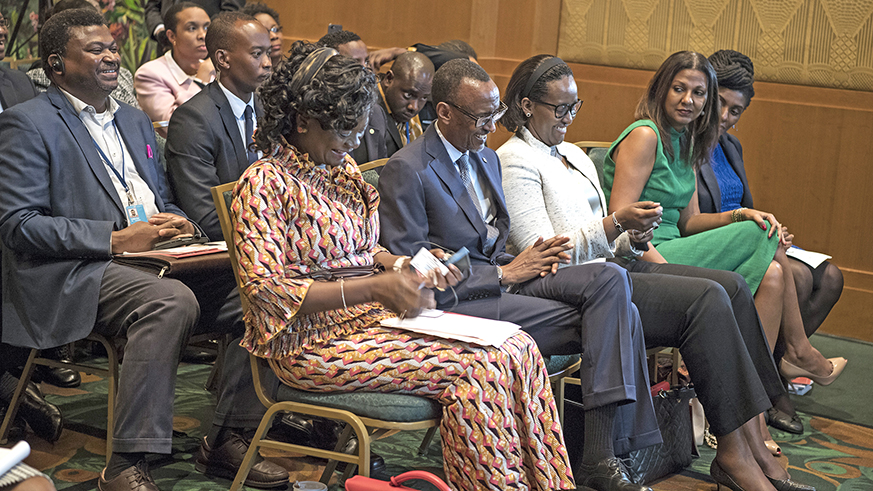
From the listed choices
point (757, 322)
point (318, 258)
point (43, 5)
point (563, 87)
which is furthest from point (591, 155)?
point (43, 5)

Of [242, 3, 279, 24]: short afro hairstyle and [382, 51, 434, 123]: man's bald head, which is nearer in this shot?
[382, 51, 434, 123]: man's bald head

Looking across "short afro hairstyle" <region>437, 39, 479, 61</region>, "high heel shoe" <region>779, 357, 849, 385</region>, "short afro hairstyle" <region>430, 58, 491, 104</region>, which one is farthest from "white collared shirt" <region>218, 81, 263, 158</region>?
"high heel shoe" <region>779, 357, 849, 385</region>

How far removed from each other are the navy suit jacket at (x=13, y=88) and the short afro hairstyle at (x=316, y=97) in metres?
1.69

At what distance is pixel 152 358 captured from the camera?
8.34 feet

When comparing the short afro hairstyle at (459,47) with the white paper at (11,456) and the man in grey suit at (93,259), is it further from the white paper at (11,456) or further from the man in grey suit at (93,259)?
the white paper at (11,456)

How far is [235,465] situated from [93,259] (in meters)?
0.80

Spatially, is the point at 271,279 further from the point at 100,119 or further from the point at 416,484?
the point at 100,119

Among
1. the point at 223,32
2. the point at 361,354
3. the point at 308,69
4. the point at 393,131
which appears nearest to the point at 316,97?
the point at 308,69

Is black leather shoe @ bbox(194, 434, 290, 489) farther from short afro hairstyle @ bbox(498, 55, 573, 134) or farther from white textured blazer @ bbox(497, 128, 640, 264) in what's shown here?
short afro hairstyle @ bbox(498, 55, 573, 134)

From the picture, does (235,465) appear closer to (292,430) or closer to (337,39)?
(292,430)

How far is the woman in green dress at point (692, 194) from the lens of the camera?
140 inches

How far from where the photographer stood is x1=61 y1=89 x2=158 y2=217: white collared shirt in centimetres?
302

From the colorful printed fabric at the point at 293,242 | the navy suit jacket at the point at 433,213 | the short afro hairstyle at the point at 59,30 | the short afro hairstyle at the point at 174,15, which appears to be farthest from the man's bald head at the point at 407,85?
the colorful printed fabric at the point at 293,242

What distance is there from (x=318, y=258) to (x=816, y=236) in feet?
13.1
